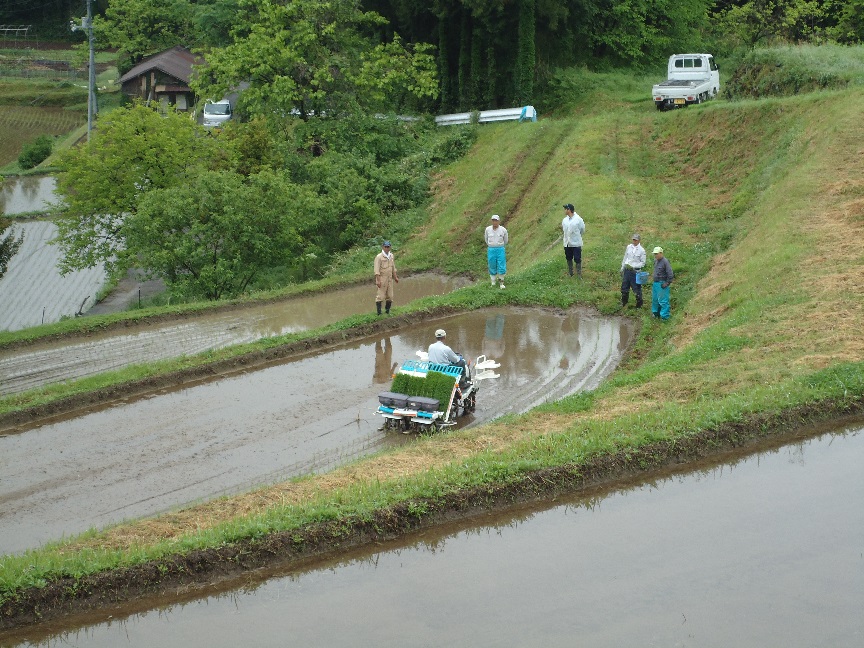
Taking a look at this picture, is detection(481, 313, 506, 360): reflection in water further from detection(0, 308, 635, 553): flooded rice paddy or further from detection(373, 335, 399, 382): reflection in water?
detection(373, 335, 399, 382): reflection in water

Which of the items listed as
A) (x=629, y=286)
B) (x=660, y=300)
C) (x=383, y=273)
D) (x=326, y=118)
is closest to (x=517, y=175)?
(x=326, y=118)

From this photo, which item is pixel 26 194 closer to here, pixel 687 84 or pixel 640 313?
pixel 687 84

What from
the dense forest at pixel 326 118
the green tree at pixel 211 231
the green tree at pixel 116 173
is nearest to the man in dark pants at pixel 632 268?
the green tree at pixel 211 231

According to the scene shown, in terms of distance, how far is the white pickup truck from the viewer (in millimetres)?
39375

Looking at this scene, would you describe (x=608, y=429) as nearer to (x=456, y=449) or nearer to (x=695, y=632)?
(x=456, y=449)

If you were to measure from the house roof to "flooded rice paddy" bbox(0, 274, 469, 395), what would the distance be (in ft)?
142

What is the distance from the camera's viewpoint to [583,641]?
33.4ft

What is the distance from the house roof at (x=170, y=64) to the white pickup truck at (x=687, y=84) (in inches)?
1341

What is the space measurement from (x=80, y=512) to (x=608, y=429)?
752cm

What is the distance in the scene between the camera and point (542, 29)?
45.6 metres

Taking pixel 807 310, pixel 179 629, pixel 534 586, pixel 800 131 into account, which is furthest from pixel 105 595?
pixel 800 131

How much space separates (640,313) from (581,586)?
40.2 ft

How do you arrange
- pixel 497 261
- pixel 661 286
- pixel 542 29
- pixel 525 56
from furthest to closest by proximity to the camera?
pixel 542 29, pixel 525 56, pixel 497 261, pixel 661 286

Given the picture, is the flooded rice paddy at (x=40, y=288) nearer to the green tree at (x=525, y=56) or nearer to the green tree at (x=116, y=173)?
the green tree at (x=116, y=173)
